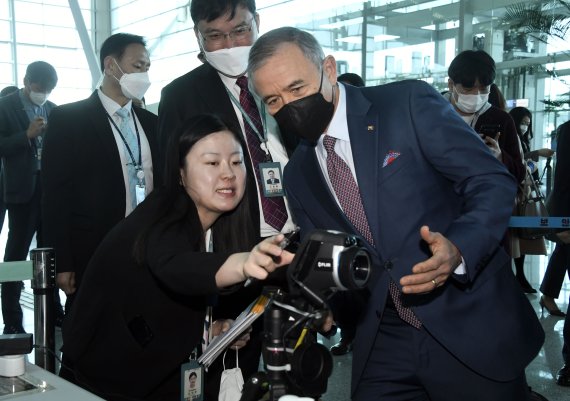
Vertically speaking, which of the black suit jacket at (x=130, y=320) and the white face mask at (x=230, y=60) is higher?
the white face mask at (x=230, y=60)

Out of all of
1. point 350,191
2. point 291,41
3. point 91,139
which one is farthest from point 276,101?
point 91,139

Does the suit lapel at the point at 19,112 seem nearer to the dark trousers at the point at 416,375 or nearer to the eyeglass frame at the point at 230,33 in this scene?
the eyeglass frame at the point at 230,33

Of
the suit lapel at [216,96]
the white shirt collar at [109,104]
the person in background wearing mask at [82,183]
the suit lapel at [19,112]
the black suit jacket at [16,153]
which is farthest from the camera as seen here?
the suit lapel at [19,112]

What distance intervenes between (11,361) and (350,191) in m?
0.95

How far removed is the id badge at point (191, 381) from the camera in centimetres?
193

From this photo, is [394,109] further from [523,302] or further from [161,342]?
[161,342]

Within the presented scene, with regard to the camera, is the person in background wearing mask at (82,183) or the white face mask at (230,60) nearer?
the white face mask at (230,60)

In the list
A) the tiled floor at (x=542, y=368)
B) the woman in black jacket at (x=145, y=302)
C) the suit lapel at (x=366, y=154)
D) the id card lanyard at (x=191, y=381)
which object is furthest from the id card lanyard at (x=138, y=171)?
the suit lapel at (x=366, y=154)

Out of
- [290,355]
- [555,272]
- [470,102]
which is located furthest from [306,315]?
[555,272]

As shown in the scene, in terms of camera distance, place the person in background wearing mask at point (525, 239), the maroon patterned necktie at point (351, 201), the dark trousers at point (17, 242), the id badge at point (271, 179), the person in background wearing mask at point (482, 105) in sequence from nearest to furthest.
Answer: the maroon patterned necktie at point (351, 201)
the id badge at point (271, 179)
the person in background wearing mask at point (482, 105)
the dark trousers at point (17, 242)
the person in background wearing mask at point (525, 239)

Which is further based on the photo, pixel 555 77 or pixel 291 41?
pixel 555 77

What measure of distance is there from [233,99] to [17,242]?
9.75ft

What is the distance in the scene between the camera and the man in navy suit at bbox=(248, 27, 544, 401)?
5.58ft

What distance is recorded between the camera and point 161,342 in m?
2.03
